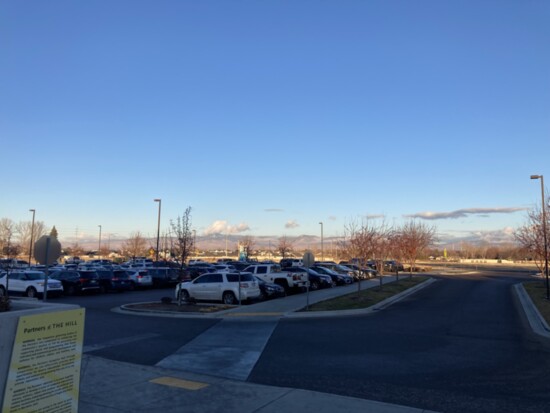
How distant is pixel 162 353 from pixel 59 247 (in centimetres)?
368

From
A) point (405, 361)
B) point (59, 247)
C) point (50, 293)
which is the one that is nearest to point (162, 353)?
point (59, 247)

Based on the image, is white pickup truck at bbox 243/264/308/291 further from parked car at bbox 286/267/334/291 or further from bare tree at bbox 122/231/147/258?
bare tree at bbox 122/231/147/258

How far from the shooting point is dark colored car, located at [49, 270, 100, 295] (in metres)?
28.5

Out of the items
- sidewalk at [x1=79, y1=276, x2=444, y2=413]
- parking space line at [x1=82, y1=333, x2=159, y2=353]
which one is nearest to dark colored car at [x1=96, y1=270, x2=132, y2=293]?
parking space line at [x1=82, y1=333, x2=159, y2=353]

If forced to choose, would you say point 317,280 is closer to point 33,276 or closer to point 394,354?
point 33,276

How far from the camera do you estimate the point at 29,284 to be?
2636 cm

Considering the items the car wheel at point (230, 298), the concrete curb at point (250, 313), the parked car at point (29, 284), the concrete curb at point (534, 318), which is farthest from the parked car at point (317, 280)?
the parked car at point (29, 284)

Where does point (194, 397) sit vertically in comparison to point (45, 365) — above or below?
below

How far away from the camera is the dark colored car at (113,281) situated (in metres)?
30.9

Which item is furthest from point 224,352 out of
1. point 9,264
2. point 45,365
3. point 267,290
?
point 9,264

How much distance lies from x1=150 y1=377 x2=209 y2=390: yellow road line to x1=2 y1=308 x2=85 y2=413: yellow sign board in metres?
2.58

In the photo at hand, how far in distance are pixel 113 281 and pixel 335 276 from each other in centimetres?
1694

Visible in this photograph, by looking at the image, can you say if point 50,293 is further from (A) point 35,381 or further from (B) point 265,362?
(A) point 35,381

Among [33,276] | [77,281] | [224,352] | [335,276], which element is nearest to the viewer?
[224,352]
